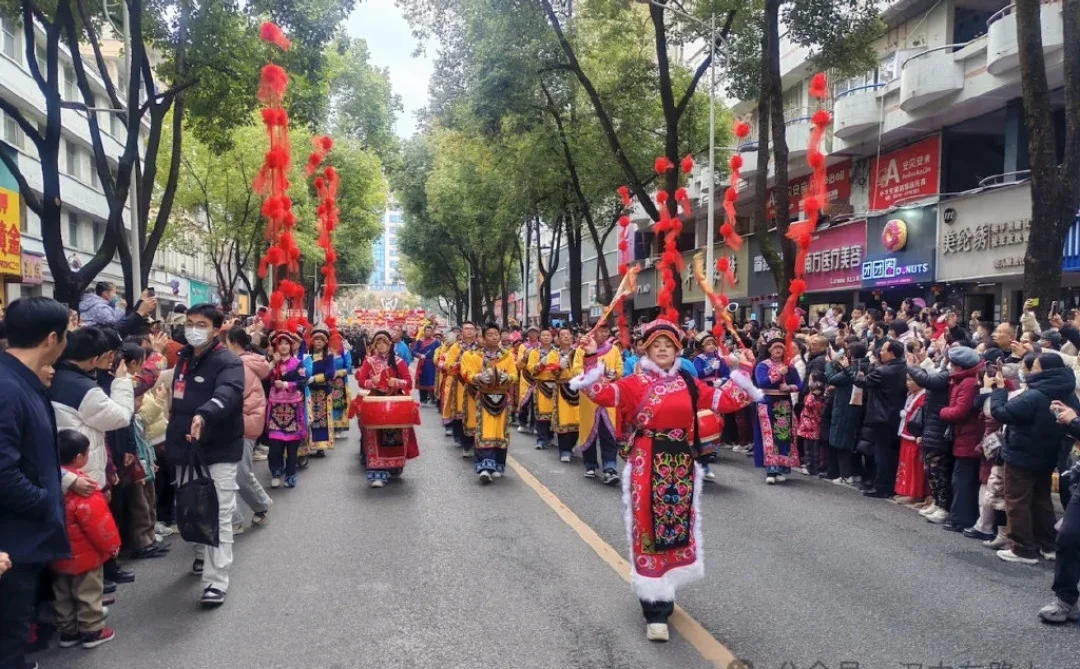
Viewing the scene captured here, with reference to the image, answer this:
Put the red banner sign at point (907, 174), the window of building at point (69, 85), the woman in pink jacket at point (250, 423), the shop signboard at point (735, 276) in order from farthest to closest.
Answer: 1. the shop signboard at point (735, 276)
2. the window of building at point (69, 85)
3. the red banner sign at point (907, 174)
4. the woman in pink jacket at point (250, 423)

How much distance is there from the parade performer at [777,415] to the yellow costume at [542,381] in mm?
2534

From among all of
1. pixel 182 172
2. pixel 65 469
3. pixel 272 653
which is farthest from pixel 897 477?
pixel 182 172

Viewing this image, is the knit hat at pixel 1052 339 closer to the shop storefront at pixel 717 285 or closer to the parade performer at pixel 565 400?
the parade performer at pixel 565 400

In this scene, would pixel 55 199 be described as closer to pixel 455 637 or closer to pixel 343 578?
pixel 343 578

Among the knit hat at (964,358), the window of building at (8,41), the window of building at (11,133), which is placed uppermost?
the window of building at (8,41)

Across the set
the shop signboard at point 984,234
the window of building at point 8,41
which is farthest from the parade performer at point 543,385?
the window of building at point 8,41

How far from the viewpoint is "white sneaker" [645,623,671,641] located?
478cm

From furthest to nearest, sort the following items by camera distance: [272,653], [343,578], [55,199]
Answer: [55,199], [343,578], [272,653]

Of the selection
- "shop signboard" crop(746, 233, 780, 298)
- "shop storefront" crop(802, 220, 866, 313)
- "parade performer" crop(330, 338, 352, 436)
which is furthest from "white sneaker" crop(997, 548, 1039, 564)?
"shop signboard" crop(746, 233, 780, 298)

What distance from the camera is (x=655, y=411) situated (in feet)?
17.0

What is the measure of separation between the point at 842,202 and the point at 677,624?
21.2 metres

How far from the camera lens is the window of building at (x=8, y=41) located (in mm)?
22266

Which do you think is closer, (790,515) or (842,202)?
(790,515)

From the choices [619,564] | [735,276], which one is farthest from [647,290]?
[619,564]
